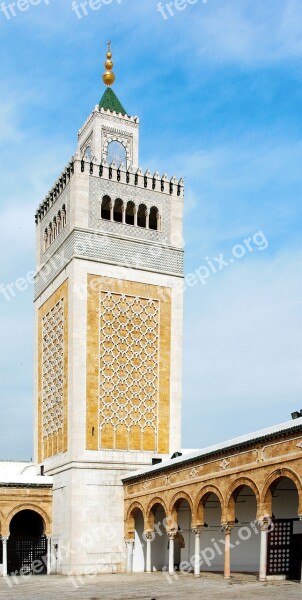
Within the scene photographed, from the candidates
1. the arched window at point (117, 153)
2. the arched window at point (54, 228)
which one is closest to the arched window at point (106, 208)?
the arched window at point (117, 153)

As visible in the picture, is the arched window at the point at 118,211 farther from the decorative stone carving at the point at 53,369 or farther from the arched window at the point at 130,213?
the decorative stone carving at the point at 53,369

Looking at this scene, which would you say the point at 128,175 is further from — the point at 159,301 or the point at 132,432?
the point at 132,432

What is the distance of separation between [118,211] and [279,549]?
12.3 m

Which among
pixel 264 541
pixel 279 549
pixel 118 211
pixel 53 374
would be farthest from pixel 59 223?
pixel 264 541

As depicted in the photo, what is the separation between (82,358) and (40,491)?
4.13 metres

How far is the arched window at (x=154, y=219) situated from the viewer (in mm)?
23875

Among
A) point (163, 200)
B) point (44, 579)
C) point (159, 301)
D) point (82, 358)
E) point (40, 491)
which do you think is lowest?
point (44, 579)

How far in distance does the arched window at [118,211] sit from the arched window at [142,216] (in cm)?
58

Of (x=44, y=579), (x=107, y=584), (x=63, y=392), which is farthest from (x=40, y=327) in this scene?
(x=107, y=584)

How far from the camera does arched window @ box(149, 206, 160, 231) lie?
940 inches

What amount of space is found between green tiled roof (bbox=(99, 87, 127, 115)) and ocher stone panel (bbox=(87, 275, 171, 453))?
628 cm

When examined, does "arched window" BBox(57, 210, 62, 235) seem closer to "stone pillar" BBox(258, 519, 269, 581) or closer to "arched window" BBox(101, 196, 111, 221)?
"arched window" BBox(101, 196, 111, 221)

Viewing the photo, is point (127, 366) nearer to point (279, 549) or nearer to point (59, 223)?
point (59, 223)

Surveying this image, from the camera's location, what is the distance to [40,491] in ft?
71.5
